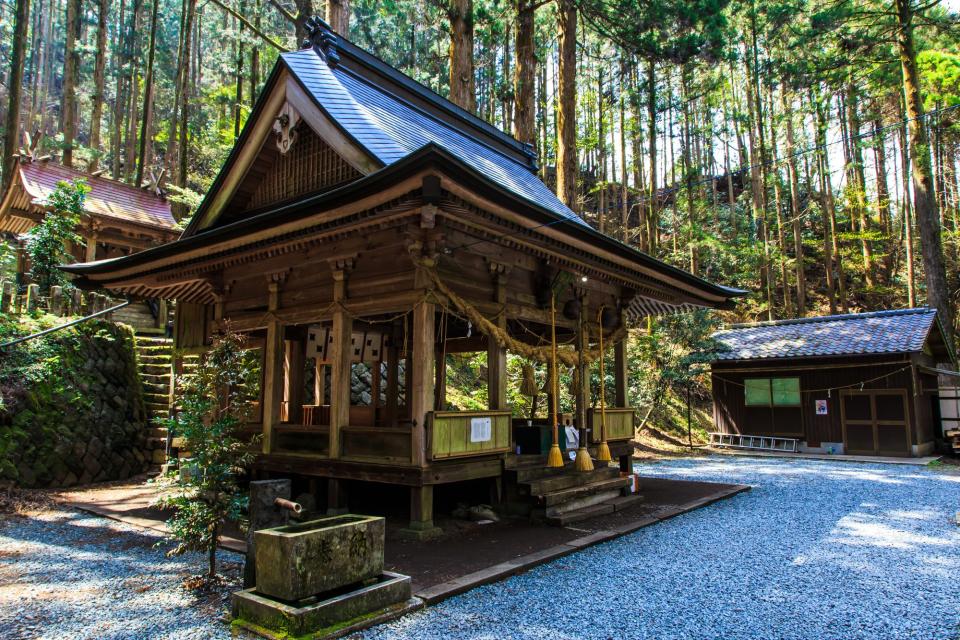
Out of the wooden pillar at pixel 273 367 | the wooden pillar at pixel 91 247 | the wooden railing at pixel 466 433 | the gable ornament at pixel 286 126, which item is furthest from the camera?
the wooden pillar at pixel 91 247

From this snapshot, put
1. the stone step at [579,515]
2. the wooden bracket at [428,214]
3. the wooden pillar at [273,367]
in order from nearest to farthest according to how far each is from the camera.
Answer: the wooden bracket at [428,214] < the stone step at [579,515] < the wooden pillar at [273,367]

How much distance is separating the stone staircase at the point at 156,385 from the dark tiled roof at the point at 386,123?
6.38m

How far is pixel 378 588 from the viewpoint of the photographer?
3938mm

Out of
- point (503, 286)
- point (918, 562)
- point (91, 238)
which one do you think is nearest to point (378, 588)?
point (503, 286)

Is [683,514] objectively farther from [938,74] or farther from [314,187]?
[938,74]

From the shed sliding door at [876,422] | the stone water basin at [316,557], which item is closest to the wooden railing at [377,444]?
the stone water basin at [316,557]

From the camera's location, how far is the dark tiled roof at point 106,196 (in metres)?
16.6

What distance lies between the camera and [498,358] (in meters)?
7.25

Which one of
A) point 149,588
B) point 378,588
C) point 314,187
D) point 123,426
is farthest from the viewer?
point 123,426

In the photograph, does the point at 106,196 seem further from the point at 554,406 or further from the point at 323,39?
the point at 554,406

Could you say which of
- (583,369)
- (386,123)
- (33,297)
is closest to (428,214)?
(386,123)

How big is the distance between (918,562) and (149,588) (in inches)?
271

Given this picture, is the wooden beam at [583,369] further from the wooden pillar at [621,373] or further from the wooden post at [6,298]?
the wooden post at [6,298]

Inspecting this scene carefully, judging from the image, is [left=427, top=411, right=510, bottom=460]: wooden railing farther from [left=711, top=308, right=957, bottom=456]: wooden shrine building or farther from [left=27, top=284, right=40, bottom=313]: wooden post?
[left=711, top=308, right=957, bottom=456]: wooden shrine building
